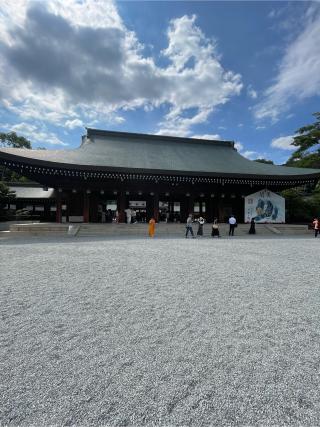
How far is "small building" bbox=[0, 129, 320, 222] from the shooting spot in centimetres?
1346

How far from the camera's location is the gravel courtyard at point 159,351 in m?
1.56

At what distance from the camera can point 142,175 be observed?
14.0 m

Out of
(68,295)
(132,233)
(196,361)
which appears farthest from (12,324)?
(132,233)

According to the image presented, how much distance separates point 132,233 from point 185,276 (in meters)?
8.86

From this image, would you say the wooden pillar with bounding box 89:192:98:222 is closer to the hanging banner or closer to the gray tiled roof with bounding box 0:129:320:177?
the gray tiled roof with bounding box 0:129:320:177

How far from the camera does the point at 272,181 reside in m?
15.5

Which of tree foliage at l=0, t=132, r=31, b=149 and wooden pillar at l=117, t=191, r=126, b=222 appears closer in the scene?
wooden pillar at l=117, t=191, r=126, b=222

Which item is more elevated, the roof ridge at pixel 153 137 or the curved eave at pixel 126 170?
the roof ridge at pixel 153 137

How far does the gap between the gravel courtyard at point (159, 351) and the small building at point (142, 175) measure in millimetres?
9961

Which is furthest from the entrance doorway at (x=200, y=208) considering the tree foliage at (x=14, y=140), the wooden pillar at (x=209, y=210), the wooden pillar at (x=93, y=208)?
the tree foliage at (x=14, y=140)

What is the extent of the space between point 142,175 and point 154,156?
13.9 feet

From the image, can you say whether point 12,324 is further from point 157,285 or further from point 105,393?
point 157,285

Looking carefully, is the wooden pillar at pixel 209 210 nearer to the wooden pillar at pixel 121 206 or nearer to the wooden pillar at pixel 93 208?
the wooden pillar at pixel 121 206

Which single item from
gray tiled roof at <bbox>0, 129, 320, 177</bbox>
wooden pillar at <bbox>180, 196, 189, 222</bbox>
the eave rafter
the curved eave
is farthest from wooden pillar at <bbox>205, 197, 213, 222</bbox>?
the curved eave
